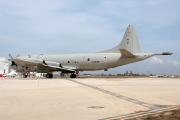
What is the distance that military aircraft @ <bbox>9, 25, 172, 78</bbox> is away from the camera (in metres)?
47.2

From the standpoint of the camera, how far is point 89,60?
50.6 m

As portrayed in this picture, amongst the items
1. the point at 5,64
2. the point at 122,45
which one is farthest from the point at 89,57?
the point at 5,64

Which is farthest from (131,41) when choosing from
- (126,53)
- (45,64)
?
(45,64)

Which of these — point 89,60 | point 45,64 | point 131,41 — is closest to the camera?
point 131,41

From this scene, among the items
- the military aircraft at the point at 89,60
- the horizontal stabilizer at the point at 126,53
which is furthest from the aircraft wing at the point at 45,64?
the horizontal stabilizer at the point at 126,53

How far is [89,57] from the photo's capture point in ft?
166

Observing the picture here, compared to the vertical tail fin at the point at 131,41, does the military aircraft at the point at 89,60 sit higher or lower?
lower

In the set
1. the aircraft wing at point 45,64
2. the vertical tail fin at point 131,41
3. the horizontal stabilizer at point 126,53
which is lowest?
the aircraft wing at point 45,64

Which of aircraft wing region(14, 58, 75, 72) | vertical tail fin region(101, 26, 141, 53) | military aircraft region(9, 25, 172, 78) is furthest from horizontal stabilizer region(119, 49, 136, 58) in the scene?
aircraft wing region(14, 58, 75, 72)

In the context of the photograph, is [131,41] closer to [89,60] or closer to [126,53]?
[126,53]

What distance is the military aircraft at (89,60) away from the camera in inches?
1860

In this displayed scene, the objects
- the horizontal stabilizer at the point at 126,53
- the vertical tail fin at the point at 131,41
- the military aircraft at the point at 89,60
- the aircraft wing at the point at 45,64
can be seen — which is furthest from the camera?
the aircraft wing at the point at 45,64

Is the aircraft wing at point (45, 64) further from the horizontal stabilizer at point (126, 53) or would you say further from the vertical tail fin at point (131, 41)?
the horizontal stabilizer at point (126, 53)

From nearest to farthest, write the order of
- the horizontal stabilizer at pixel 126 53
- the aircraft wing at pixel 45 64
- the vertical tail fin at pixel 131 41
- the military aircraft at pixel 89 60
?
the horizontal stabilizer at pixel 126 53, the military aircraft at pixel 89 60, the vertical tail fin at pixel 131 41, the aircraft wing at pixel 45 64
